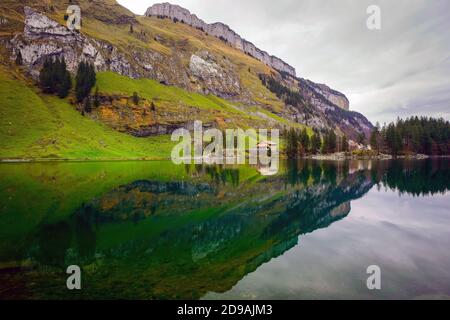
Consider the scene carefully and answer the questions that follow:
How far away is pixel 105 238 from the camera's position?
75.4ft

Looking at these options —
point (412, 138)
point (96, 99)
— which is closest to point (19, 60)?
point (96, 99)

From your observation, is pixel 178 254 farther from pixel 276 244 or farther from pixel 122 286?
pixel 276 244

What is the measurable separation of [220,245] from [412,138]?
184880 millimetres

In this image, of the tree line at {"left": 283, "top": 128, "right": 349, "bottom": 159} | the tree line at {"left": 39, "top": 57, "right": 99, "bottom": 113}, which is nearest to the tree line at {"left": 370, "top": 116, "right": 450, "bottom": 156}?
the tree line at {"left": 283, "top": 128, "right": 349, "bottom": 159}

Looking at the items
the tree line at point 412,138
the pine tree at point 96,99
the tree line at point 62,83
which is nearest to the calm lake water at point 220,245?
the pine tree at point 96,99

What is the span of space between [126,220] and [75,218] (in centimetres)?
470

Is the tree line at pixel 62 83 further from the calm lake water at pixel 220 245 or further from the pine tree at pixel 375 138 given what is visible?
the pine tree at pixel 375 138

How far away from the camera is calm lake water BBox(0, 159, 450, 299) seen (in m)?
14.5

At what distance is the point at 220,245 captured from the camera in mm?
21953

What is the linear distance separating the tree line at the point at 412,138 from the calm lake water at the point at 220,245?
140 m

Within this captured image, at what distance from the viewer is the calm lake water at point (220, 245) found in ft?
47.6

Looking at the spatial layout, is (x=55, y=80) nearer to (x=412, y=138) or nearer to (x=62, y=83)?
(x=62, y=83)

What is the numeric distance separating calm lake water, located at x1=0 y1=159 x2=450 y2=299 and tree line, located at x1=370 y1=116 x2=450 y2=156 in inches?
5501
